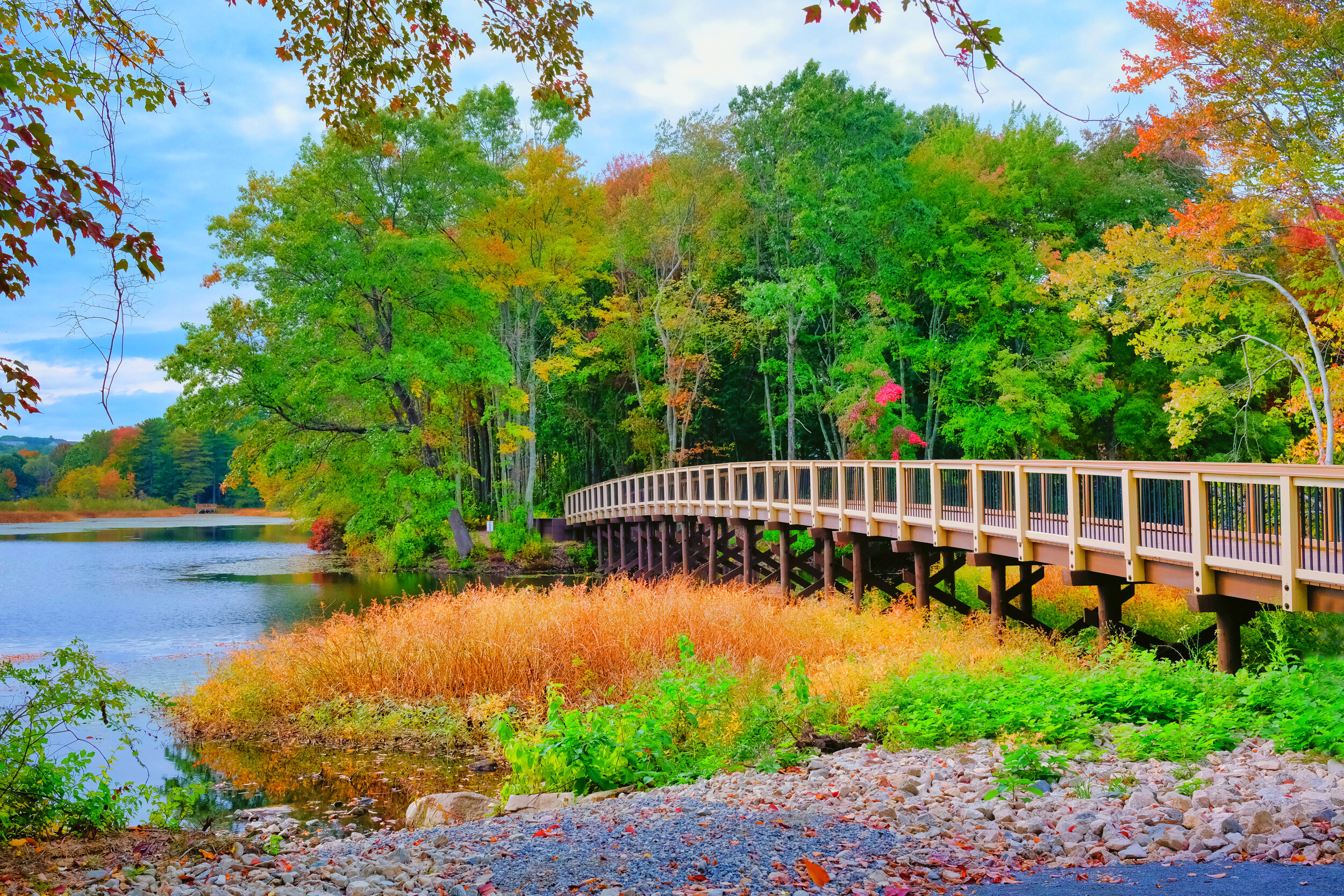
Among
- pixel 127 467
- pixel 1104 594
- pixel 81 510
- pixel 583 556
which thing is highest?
pixel 127 467

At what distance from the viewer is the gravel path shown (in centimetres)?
429

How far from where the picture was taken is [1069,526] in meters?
10.7

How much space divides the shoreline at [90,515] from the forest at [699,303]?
39395 millimetres

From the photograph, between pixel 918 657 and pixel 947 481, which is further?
pixel 947 481

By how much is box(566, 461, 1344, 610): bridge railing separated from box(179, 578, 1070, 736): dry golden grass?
1438 mm

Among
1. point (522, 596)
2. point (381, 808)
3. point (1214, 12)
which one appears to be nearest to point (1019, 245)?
point (1214, 12)

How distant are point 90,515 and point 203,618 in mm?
63774

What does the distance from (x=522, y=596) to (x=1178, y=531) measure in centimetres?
946

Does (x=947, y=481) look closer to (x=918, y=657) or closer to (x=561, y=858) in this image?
(x=918, y=657)

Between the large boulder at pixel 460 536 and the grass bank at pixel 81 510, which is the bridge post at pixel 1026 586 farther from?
the grass bank at pixel 81 510

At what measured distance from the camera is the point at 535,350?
35.1m

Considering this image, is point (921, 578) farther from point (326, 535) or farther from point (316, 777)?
point (326, 535)

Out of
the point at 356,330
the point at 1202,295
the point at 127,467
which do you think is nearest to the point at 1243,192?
the point at 1202,295

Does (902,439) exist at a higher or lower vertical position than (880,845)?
higher
